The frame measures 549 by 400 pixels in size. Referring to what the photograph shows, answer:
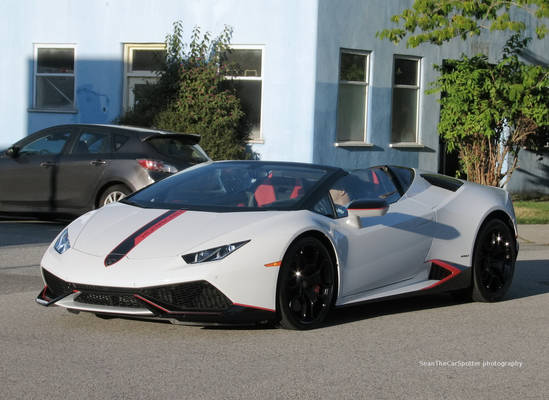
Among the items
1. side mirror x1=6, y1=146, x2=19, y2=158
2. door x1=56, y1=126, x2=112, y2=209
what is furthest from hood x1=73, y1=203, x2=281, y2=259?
side mirror x1=6, y1=146, x2=19, y2=158

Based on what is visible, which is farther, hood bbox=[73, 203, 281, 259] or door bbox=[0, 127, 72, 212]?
door bbox=[0, 127, 72, 212]

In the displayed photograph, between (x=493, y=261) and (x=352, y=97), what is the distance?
484 inches

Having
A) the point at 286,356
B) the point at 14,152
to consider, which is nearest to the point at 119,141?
the point at 14,152

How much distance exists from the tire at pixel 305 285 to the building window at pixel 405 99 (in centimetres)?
1491

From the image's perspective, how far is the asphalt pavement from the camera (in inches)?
212

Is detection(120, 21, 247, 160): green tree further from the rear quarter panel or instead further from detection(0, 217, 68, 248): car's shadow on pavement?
the rear quarter panel

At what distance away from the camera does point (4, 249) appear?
37.9ft

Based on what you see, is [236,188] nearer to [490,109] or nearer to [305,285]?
[305,285]

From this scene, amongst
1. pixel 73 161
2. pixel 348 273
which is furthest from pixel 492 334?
pixel 73 161

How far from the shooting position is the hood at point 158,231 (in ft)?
22.0

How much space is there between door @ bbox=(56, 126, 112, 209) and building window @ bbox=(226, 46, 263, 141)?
6.64 m

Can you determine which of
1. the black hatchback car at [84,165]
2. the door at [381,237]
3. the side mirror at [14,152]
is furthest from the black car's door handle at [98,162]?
the door at [381,237]

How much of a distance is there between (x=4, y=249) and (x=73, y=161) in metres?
3.05

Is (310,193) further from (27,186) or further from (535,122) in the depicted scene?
(535,122)
